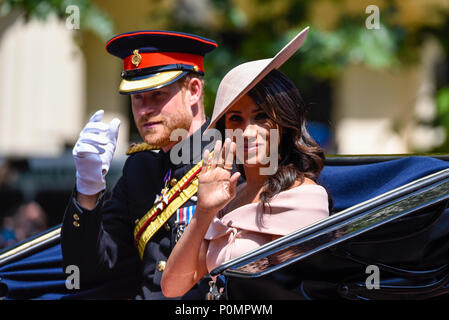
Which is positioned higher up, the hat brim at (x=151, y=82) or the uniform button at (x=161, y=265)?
the hat brim at (x=151, y=82)

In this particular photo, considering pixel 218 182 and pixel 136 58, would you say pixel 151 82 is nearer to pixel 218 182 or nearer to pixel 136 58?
pixel 136 58

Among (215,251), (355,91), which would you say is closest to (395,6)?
(355,91)

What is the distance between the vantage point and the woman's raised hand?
207cm

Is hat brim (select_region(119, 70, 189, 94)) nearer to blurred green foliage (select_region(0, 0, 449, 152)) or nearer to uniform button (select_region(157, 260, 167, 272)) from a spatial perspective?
uniform button (select_region(157, 260, 167, 272))

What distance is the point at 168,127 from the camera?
2.56m

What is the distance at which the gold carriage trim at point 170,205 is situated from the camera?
8.56 feet

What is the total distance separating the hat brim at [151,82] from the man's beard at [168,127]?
0.39 ft

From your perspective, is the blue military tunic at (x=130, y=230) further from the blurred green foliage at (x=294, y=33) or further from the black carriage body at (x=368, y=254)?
the blurred green foliage at (x=294, y=33)

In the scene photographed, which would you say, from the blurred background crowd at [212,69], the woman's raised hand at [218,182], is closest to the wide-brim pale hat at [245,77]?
the woman's raised hand at [218,182]

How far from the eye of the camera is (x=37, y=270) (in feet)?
9.82

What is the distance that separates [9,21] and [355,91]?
527 cm

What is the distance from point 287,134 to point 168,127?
50 centimetres

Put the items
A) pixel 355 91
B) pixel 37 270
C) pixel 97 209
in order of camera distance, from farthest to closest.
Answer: pixel 355 91 < pixel 37 270 < pixel 97 209
